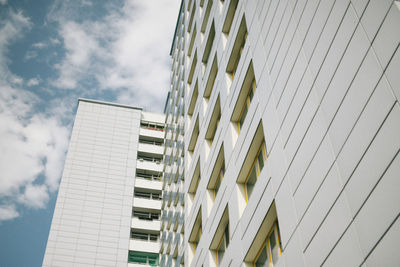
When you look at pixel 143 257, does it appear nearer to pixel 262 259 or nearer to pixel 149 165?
pixel 149 165

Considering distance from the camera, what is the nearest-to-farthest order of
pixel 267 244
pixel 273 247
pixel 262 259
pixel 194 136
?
pixel 273 247
pixel 267 244
pixel 262 259
pixel 194 136

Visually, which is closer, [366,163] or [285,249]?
[366,163]

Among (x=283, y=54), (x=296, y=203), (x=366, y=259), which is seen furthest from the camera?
(x=283, y=54)

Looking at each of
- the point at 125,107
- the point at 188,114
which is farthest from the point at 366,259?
the point at 125,107

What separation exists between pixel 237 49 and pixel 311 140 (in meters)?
10.7

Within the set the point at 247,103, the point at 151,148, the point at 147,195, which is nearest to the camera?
the point at 247,103

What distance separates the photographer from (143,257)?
50.8 metres

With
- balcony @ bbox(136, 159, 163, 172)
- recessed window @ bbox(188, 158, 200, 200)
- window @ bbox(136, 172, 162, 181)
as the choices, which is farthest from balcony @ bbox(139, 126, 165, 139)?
recessed window @ bbox(188, 158, 200, 200)

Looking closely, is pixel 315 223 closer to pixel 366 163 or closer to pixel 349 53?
pixel 366 163

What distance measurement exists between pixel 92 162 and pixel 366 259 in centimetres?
5222

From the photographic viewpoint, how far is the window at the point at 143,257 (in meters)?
50.3

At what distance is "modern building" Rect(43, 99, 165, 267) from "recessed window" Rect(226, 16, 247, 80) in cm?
3411

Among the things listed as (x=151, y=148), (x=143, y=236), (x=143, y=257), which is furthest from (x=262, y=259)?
(x=151, y=148)

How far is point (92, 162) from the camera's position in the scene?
2245 inches
